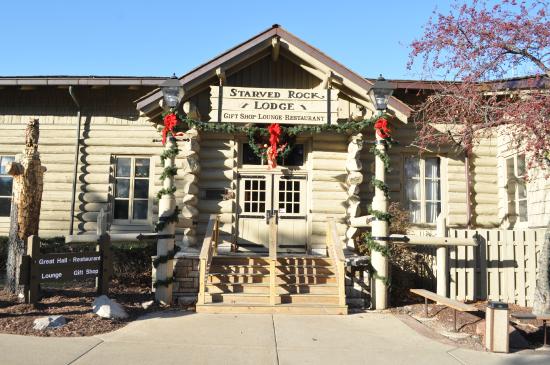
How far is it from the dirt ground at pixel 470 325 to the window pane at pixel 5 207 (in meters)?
10.5

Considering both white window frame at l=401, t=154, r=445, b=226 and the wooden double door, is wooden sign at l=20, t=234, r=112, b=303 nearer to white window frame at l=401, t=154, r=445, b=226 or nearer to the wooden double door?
the wooden double door

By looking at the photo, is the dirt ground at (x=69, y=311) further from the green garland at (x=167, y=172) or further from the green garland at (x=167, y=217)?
the green garland at (x=167, y=172)

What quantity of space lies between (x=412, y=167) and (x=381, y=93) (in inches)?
140

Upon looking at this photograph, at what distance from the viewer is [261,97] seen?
10414mm

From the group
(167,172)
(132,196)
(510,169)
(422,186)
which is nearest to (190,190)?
(167,172)

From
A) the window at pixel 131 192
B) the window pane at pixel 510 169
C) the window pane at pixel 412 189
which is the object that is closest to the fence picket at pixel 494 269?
the window pane at pixel 412 189

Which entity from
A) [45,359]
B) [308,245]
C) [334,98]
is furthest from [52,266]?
[334,98]

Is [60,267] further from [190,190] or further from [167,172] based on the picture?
[190,190]

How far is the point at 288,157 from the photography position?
1191cm

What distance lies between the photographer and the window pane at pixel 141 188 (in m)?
12.9

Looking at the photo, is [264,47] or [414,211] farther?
[414,211]

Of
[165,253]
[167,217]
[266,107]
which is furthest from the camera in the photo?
[266,107]

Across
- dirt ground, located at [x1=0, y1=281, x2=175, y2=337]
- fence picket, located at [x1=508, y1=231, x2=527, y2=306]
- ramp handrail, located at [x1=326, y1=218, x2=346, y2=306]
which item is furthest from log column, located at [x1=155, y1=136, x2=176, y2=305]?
fence picket, located at [x1=508, y1=231, x2=527, y2=306]

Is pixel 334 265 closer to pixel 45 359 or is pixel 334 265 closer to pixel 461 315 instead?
pixel 461 315
